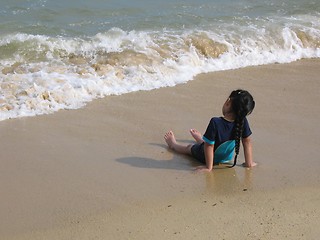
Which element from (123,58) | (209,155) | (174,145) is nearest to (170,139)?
(174,145)

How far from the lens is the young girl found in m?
4.46

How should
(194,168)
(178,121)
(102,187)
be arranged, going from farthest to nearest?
(178,121), (194,168), (102,187)

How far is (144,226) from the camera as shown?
366cm

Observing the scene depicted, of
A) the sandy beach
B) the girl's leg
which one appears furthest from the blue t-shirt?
the girl's leg

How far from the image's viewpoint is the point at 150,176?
14.6 feet

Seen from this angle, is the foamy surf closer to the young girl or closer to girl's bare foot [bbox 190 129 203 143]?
girl's bare foot [bbox 190 129 203 143]

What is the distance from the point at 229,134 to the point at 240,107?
0.28m

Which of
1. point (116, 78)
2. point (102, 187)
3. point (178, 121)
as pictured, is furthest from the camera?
point (116, 78)

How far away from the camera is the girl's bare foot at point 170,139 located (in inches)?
196

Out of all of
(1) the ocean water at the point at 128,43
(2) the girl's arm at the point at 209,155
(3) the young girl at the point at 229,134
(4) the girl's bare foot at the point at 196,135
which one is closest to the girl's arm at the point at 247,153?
(3) the young girl at the point at 229,134

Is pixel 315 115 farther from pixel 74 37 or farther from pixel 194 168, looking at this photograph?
pixel 74 37

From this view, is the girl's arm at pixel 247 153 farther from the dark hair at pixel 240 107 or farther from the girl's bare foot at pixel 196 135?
the girl's bare foot at pixel 196 135

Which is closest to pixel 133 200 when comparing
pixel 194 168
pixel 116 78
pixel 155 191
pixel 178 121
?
pixel 155 191

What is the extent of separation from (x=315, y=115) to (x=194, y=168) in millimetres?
1888
